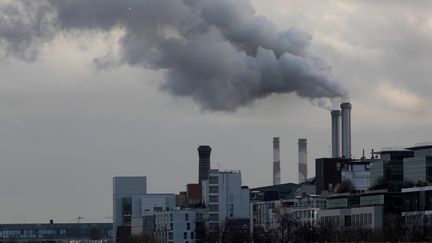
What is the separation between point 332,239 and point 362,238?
709 centimetres

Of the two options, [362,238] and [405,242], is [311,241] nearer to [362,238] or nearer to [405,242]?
[362,238]

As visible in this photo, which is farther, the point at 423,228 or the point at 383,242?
the point at 423,228

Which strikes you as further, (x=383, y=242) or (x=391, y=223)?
(x=391, y=223)

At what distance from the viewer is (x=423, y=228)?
623 ft

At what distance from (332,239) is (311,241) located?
5.74 m

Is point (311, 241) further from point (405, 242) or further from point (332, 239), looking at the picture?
point (405, 242)

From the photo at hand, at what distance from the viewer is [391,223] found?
197 m

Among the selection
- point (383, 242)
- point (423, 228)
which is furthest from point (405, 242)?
point (423, 228)

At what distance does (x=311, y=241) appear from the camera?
19988cm

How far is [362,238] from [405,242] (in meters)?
16.6

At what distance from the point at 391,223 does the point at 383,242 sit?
20.4 metres

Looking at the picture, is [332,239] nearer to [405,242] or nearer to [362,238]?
[362,238]

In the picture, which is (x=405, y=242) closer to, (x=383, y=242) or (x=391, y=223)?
(x=383, y=242)

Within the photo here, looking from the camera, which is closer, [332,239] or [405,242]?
[405,242]
